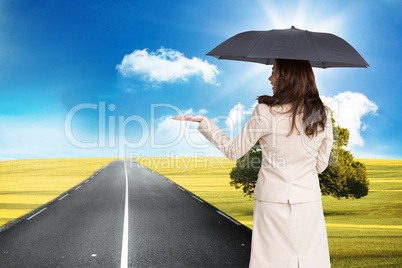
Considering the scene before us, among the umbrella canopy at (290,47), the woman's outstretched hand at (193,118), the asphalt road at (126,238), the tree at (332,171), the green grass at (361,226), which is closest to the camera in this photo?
the woman's outstretched hand at (193,118)

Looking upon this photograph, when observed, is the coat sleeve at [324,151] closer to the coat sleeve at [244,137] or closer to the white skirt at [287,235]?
the white skirt at [287,235]

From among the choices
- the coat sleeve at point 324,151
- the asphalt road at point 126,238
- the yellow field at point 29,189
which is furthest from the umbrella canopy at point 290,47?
the yellow field at point 29,189

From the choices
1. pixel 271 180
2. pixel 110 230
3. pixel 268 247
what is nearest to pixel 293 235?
pixel 268 247

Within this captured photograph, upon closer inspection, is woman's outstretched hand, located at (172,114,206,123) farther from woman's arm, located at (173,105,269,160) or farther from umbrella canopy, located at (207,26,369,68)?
umbrella canopy, located at (207,26,369,68)

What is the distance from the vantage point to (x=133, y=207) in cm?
1242

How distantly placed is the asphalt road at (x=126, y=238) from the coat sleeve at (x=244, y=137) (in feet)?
12.3

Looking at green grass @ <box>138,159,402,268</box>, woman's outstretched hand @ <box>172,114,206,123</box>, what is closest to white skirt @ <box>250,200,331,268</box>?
woman's outstretched hand @ <box>172,114,206,123</box>

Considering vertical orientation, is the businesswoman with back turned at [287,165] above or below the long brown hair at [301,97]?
below

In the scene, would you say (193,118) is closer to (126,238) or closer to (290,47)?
(290,47)

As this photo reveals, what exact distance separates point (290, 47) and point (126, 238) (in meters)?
6.17

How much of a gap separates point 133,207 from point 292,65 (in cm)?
1073

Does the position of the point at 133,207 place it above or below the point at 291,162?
below

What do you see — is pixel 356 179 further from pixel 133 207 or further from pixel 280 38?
pixel 280 38

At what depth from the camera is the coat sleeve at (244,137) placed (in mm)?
2453
